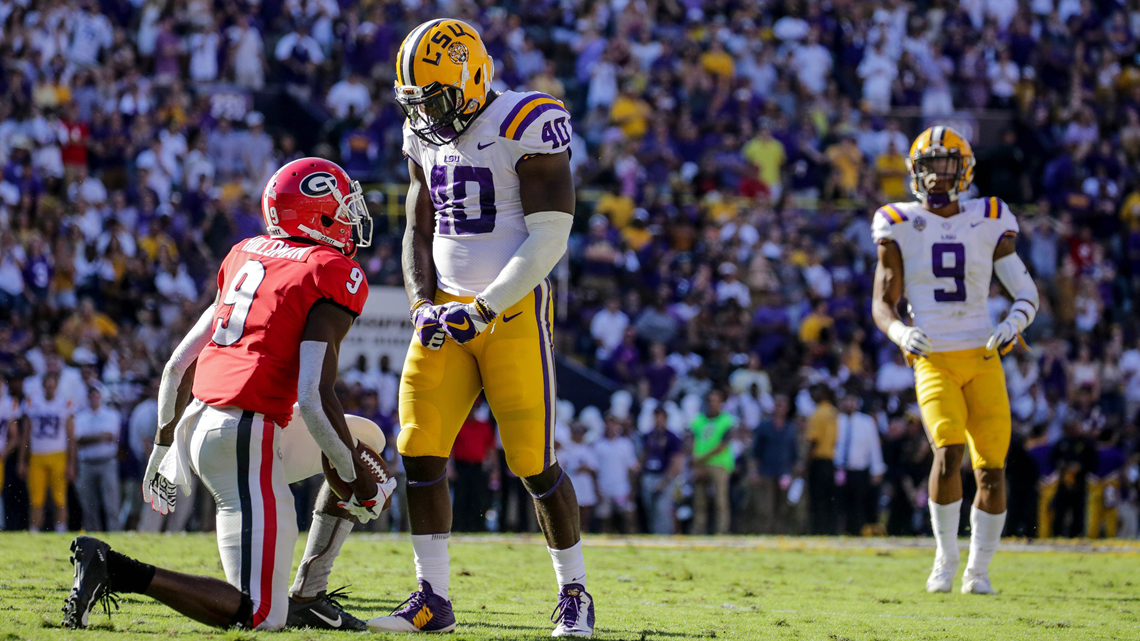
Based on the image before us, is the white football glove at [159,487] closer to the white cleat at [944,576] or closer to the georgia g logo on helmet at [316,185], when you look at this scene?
the georgia g logo on helmet at [316,185]

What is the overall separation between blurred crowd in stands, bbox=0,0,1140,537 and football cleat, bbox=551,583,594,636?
21.1 ft

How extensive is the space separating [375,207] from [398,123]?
7.07ft

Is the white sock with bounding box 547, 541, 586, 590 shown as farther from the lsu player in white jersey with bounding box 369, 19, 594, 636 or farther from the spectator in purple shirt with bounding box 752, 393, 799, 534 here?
the spectator in purple shirt with bounding box 752, 393, 799, 534

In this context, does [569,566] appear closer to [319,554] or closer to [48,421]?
[319,554]

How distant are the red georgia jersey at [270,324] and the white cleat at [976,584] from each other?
12.7 ft

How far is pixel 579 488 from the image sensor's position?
1172 centimetres

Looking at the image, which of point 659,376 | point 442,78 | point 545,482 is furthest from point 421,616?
point 659,376

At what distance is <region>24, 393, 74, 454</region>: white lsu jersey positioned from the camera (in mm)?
10383

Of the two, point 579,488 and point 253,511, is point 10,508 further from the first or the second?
point 253,511

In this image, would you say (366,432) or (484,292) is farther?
(366,432)

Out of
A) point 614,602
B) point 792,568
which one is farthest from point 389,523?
point 614,602

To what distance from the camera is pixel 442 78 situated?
4.66 m

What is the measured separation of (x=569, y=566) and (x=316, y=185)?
1701mm

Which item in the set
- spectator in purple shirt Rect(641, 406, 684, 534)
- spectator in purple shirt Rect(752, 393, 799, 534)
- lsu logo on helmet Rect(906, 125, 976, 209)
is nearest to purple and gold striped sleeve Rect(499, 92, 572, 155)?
lsu logo on helmet Rect(906, 125, 976, 209)
